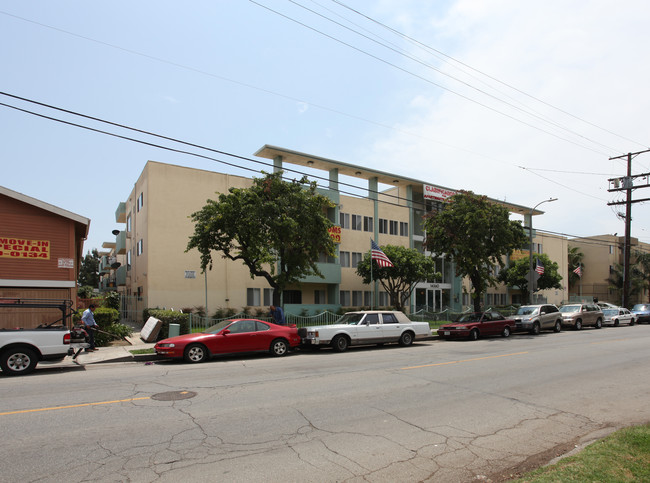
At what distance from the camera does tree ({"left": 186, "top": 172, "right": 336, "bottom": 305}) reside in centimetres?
1864

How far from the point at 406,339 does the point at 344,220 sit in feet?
62.1

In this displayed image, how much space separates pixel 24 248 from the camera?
17406 mm

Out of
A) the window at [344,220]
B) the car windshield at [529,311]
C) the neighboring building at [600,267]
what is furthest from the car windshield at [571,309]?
the neighboring building at [600,267]

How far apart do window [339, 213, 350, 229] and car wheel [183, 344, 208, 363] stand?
22998mm

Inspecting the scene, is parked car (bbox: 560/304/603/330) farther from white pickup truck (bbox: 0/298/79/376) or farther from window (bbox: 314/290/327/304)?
white pickup truck (bbox: 0/298/79/376)

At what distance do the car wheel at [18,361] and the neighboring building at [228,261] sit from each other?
522 inches

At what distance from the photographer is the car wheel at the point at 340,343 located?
625 inches

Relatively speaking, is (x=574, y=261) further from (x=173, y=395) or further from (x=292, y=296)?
(x=173, y=395)

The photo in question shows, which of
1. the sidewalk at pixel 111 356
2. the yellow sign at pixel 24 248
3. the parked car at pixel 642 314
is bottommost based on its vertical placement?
the parked car at pixel 642 314

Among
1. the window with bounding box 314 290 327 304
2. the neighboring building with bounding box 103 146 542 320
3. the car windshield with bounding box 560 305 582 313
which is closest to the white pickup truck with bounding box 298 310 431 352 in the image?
the neighboring building with bounding box 103 146 542 320

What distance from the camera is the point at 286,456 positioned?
5320 mm

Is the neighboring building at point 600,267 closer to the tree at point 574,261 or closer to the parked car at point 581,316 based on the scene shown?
the tree at point 574,261

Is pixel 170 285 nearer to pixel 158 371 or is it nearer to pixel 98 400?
pixel 158 371

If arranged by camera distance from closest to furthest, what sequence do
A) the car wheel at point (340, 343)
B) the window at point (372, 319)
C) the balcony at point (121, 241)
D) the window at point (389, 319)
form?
the car wheel at point (340, 343) < the window at point (372, 319) < the window at point (389, 319) < the balcony at point (121, 241)
